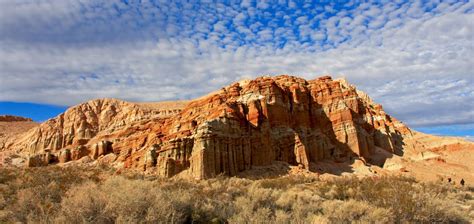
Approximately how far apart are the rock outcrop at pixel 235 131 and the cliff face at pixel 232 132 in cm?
12

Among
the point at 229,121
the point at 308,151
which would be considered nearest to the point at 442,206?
the point at 229,121

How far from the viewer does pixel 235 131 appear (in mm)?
40531

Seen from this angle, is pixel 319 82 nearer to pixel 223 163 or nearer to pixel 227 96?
pixel 227 96

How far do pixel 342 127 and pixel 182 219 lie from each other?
4815cm

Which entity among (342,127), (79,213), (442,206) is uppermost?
(342,127)

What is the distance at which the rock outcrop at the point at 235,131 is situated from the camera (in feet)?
127

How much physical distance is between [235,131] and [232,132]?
0.50m

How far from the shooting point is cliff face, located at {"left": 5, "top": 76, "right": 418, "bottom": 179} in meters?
38.8

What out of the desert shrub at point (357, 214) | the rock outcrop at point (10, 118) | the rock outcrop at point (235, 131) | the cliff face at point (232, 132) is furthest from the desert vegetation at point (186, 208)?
the rock outcrop at point (10, 118)

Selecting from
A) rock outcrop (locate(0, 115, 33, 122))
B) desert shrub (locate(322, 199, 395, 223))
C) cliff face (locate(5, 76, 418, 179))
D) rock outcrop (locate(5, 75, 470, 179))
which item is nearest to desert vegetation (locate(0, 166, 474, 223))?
desert shrub (locate(322, 199, 395, 223))

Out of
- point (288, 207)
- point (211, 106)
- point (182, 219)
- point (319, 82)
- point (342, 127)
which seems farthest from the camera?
point (319, 82)

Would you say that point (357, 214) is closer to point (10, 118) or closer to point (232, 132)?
point (232, 132)

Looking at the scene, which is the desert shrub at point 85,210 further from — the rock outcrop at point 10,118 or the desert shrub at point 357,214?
the rock outcrop at point 10,118

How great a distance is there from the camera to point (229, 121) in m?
40.5
